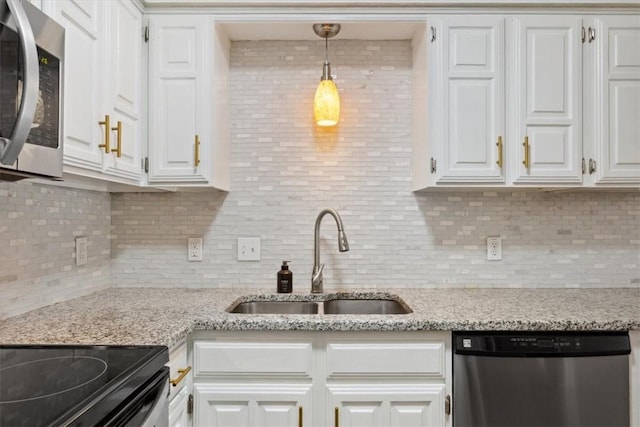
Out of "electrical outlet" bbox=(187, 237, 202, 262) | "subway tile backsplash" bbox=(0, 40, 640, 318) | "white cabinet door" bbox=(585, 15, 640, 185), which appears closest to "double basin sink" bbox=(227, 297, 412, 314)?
"subway tile backsplash" bbox=(0, 40, 640, 318)

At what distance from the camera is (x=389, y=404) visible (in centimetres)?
155

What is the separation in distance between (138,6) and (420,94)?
48.7 inches

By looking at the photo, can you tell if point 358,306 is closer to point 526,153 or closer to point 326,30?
point 526,153

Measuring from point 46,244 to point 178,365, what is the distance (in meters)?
0.74

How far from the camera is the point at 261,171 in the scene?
219 cm

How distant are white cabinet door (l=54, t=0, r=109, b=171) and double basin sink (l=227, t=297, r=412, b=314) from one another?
87cm

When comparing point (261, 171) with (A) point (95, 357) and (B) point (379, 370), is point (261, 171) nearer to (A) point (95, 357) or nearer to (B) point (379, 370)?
(B) point (379, 370)

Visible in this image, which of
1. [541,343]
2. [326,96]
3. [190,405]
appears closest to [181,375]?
[190,405]

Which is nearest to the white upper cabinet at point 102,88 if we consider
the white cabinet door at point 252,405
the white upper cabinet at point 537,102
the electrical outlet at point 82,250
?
the electrical outlet at point 82,250

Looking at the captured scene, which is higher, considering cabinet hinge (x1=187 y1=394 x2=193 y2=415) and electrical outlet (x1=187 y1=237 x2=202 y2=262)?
electrical outlet (x1=187 y1=237 x2=202 y2=262)

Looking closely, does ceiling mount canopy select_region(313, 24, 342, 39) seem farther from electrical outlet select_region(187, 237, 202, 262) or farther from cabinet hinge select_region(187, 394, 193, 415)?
cabinet hinge select_region(187, 394, 193, 415)

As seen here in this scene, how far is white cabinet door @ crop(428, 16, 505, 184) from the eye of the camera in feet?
6.13

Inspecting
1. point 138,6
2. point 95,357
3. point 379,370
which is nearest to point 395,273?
point 379,370

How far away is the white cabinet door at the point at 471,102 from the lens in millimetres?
1867
